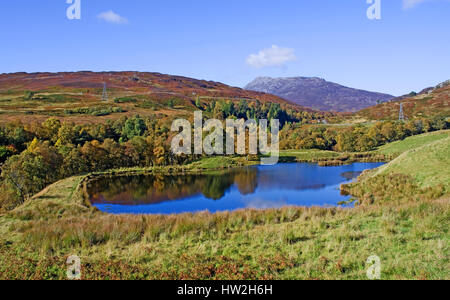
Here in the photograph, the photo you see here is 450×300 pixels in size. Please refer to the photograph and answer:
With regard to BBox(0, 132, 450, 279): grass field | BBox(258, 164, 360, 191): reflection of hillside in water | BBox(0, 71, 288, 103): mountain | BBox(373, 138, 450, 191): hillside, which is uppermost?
BBox(0, 71, 288, 103): mountain

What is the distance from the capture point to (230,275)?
6.69 meters

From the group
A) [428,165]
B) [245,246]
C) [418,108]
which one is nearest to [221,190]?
[428,165]

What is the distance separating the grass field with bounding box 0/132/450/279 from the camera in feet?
22.3

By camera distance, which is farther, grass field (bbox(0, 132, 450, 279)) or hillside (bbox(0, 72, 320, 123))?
hillside (bbox(0, 72, 320, 123))

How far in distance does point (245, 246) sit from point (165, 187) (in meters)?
24.9

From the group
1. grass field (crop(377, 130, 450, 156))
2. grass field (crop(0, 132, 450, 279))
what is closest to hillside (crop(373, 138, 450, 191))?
grass field (crop(0, 132, 450, 279))

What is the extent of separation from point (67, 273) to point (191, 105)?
94299mm

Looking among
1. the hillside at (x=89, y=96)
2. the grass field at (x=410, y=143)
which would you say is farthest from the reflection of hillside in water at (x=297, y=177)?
the hillside at (x=89, y=96)

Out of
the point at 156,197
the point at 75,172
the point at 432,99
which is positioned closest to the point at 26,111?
the point at 75,172

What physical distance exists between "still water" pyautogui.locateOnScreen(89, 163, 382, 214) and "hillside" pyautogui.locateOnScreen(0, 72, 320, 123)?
1430 inches

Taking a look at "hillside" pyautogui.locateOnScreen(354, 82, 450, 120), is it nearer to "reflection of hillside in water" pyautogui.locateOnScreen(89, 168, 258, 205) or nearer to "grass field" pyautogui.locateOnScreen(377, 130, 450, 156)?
"grass field" pyautogui.locateOnScreen(377, 130, 450, 156)

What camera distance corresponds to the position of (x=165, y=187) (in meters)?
32.6

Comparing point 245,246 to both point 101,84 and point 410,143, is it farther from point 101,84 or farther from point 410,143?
point 101,84
